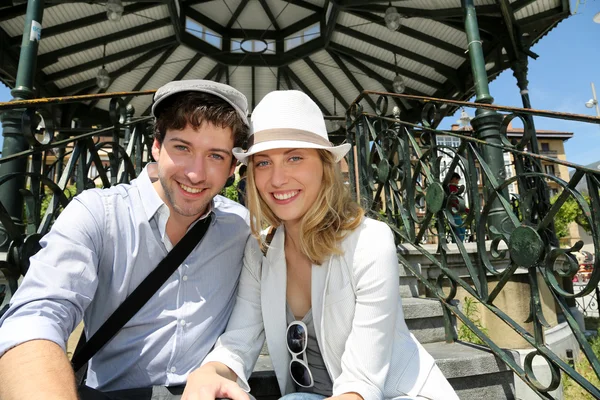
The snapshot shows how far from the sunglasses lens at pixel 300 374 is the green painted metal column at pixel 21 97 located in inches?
150

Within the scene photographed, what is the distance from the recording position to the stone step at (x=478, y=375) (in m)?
2.25

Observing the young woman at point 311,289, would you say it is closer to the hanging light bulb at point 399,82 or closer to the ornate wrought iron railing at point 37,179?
the ornate wrought iron railing at point 37,179

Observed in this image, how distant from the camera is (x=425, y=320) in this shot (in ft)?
9.39

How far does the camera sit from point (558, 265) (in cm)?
519

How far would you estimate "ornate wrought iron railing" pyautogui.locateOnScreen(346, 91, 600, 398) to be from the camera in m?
2.01

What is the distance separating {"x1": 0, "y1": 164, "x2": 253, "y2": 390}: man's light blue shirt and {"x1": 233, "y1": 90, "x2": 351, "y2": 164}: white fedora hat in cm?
54

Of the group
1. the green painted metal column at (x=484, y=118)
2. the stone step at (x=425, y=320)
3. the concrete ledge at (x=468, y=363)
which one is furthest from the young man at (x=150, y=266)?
the green painted metal column at (x=484, y=118)

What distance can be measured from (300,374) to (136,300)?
2.61 feet

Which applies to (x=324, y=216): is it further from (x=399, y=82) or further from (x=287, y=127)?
(x=399, y=82)

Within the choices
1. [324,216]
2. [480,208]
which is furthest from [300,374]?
[480,208]

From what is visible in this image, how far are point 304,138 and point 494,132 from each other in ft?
11.5

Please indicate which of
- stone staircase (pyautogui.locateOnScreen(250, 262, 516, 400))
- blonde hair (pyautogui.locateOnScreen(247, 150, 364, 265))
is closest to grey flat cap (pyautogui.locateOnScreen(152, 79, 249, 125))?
blonde hair (pyautogui.locateOnScreen(247, 150, 364, 265))

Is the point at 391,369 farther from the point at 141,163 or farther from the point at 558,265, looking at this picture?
the point at 558,265

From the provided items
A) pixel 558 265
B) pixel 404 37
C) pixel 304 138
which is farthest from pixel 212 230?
pixel 404 37
